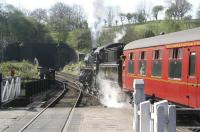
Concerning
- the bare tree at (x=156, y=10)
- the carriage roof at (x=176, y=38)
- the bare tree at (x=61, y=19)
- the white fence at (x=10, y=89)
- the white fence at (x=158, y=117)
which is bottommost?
the white fence at (x=10, y=89)

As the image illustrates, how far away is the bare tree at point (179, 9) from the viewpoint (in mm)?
119600

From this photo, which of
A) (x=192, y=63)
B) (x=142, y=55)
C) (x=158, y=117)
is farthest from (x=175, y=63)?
(x=158, y=117)

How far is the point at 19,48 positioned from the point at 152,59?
79055 millimetres

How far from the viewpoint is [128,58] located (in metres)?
23.9

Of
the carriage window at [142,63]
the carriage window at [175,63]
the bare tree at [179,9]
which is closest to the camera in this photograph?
the carriage window at [175,63]

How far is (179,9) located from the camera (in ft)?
406

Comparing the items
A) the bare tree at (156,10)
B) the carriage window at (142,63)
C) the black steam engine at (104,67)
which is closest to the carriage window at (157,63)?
the carriage window at (142,63)

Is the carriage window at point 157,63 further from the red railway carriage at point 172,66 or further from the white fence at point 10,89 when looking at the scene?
the white fence at point 10,89

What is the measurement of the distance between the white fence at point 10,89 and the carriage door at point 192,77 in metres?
12.0

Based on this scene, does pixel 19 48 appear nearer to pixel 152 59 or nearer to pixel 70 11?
pixel 70 11

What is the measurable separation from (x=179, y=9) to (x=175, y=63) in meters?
110

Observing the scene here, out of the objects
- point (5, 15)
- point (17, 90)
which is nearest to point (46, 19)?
point (5, 15)

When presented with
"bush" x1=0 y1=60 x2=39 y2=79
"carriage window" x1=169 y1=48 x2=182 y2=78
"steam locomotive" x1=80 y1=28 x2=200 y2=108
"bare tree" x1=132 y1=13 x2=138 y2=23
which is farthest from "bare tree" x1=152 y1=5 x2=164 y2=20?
"carriage window" x1=169 y1=48 x2=182 y2=78

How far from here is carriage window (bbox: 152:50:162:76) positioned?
17645 millimetres
